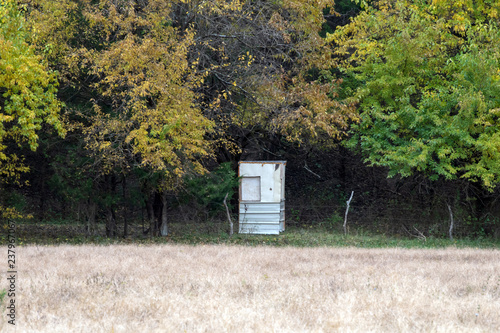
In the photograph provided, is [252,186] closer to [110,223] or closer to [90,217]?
[110,223]

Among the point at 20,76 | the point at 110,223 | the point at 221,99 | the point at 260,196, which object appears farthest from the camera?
the point at 260,196

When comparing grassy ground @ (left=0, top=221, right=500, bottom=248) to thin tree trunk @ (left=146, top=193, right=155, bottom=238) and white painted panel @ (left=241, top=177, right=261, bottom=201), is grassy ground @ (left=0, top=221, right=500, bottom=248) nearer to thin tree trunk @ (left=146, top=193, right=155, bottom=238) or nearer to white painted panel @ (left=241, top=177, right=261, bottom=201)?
thin tree trunk @ (left=146, top=193, right=155, bottom=238)

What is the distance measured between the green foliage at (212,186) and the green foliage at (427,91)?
17.0ft

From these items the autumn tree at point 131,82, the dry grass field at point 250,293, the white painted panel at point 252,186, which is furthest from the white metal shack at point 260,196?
the dry grass field at point 250,293

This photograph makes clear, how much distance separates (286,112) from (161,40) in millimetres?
4705

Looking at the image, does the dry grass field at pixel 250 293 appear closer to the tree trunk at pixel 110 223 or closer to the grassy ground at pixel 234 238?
the grassy ground at pixel 234 238

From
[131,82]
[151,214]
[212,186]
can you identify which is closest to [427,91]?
[212,186]

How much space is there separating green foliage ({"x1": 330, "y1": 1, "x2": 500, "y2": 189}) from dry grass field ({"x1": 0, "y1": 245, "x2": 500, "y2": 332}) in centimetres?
639

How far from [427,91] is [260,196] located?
6.92 metres

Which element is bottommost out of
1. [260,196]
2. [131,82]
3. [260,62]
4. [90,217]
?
[90,217]

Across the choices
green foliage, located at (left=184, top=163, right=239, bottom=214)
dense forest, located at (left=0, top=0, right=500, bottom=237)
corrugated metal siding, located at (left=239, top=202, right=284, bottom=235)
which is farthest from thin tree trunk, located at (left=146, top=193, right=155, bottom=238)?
corrugated metal siding, located at (left=239, top=202, right=284, bottom=235)

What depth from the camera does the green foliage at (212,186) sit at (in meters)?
18.7

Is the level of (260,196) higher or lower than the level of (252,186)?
lower

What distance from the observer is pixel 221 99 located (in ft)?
63.4
